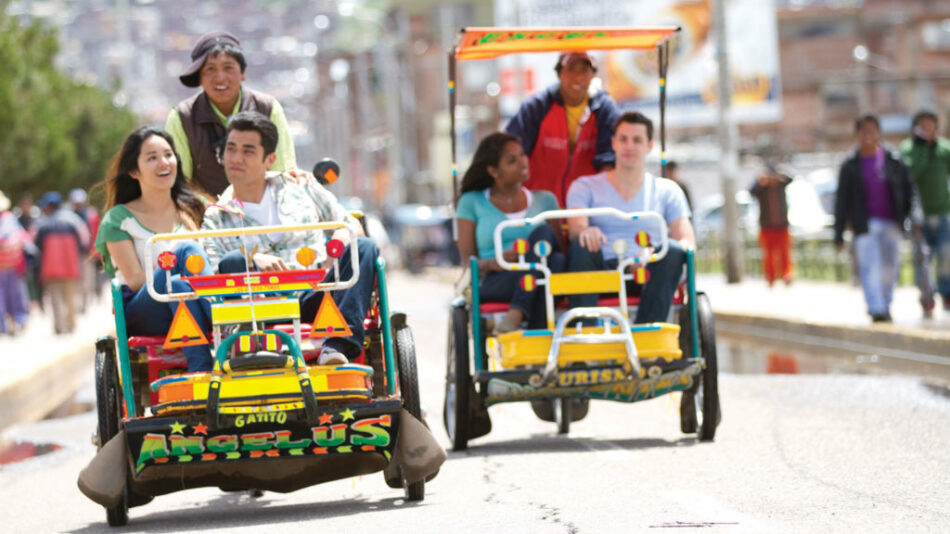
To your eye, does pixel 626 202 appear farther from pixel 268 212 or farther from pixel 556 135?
pixel 268 212

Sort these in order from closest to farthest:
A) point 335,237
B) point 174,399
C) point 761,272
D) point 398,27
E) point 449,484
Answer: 1. point 174,399
2. point 335,237
3. point 449,484
4. point 761,272
5. point 398,27

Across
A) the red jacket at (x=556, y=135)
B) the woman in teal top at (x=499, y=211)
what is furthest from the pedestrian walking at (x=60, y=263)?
the woman in teal top at (x=499, y=211)

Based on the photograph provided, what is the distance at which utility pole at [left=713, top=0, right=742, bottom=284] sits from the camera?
30250 millimetres

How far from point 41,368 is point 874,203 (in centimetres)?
824

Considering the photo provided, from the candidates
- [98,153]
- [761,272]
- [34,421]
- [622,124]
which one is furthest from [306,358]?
[98,153]

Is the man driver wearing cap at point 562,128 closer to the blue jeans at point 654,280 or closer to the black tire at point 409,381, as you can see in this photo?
the blue jeans at point 654,280

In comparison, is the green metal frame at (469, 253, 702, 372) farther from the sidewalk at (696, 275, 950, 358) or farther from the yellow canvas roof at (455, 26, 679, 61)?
the sidewalk at (696, 275, 950, 358)

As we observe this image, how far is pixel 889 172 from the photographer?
673 inches

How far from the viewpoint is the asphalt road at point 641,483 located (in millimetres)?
7430

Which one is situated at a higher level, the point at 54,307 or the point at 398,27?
the point at 398,27

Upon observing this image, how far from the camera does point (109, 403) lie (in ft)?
27.3

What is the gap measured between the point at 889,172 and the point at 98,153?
4636 centimetres

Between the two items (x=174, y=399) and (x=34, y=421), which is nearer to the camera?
(x=174, y=399)

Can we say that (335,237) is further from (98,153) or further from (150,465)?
(98,153)
